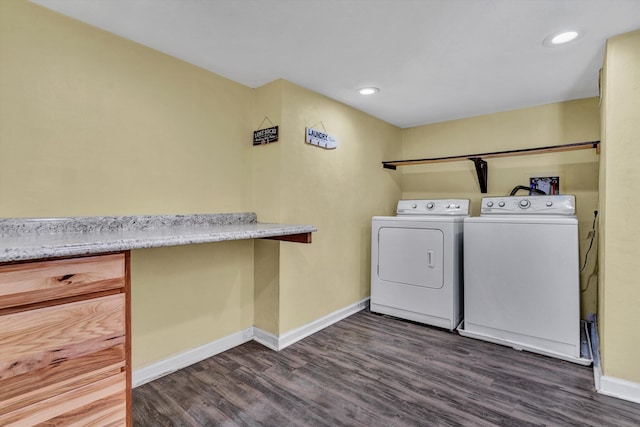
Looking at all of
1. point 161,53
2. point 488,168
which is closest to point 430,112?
point 488,168

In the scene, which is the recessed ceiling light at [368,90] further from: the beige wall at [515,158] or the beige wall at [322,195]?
the beige wall at [515,158]

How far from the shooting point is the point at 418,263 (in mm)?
2900

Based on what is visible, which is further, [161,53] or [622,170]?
[161,53]

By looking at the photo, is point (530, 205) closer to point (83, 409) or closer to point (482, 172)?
point (482, 172)

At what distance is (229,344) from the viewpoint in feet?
7.87

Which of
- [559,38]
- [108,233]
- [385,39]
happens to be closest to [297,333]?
[108,233]

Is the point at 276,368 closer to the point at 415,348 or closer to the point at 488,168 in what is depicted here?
the point at 415,348

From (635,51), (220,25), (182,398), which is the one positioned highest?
(220,25)

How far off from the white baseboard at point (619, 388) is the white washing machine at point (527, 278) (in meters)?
0.35

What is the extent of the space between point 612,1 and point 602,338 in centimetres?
182

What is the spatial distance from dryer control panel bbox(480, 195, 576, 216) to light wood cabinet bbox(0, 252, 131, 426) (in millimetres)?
2879

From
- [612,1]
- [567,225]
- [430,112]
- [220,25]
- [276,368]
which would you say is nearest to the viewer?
[612,1]

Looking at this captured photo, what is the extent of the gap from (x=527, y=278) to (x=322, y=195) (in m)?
1.70

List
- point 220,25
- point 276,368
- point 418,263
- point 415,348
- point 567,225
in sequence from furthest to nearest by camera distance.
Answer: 1. point 418,263
2. point 415,348
3. point 567,225
4. point 276,368
5. point 220,25
